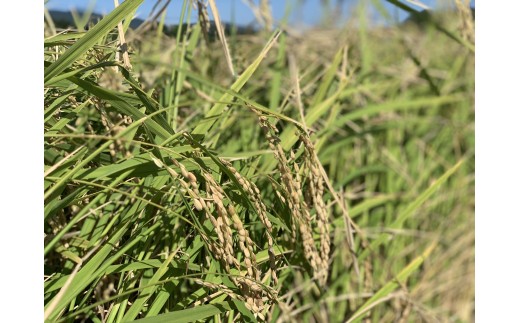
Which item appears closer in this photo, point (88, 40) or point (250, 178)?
point (88, 40)

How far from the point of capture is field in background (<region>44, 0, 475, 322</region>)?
29.5 inches

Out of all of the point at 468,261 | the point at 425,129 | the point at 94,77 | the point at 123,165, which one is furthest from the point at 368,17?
the point at 123,165

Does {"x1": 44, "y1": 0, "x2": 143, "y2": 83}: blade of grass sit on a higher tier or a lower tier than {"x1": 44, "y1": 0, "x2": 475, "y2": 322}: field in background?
higher

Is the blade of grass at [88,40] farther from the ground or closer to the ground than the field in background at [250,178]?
farther from the ground

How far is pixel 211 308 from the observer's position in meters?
0.77

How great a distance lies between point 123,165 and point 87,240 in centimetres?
17

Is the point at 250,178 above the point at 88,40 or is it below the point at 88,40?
below

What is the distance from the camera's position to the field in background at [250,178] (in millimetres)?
748

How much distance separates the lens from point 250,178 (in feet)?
3.00

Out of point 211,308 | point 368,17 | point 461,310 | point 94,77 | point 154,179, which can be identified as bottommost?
point 461,310
